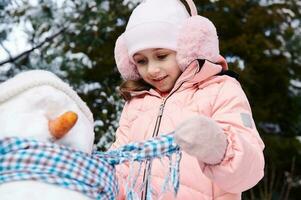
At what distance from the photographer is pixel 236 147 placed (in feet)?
5.33

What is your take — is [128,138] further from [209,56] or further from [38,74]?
Answer: [38,74]

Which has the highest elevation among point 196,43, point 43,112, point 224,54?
Result: point 43,112

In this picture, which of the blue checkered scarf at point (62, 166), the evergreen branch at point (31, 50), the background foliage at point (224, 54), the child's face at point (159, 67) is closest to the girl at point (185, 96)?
the child's face at point (159, 67)

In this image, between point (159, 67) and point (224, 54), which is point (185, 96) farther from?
point (224, 54)

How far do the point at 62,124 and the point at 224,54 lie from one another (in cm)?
475

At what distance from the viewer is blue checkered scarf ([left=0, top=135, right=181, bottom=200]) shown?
1.39 m

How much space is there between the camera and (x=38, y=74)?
1.53 m

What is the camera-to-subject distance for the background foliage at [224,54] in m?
5.19

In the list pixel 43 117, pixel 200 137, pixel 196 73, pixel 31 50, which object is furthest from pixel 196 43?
pixel 31 50

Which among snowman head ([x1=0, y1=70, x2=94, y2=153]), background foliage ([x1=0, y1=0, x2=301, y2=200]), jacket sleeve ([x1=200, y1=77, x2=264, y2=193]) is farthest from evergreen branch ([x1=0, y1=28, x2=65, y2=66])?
snowman head ([x1=0, y1=70, x2=94, y2=153])

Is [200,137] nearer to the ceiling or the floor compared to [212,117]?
nearer to the ceiling

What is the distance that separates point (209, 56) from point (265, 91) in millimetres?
4894

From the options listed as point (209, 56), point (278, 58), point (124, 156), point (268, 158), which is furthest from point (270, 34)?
point (124, 156)

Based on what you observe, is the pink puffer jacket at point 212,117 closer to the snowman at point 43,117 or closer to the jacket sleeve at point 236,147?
the jacket sleeve at point 236,147
